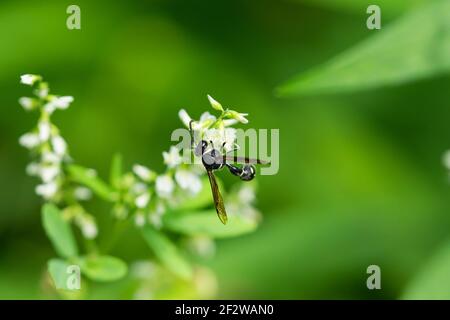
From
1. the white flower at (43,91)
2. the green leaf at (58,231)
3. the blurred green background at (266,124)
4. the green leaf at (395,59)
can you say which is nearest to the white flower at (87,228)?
the green leaf at (58,231)

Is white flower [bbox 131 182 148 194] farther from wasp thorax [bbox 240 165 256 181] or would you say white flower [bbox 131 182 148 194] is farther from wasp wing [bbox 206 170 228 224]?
wasp thorax [bbox 240 165 256 181]

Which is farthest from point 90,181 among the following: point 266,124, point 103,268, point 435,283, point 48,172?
point 266,124

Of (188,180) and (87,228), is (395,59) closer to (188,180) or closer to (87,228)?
(188,180)

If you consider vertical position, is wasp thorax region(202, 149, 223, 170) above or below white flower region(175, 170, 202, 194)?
above

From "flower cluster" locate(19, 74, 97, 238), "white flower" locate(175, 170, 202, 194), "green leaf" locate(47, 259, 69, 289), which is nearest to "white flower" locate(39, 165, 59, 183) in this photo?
"flower cluster" locate(19, 74, 97, 238)

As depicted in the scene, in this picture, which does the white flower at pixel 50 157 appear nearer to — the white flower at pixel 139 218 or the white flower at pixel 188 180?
the white flower at pixel 139 218

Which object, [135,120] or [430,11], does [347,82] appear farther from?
[135,120]

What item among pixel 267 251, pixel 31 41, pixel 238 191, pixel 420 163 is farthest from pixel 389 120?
pixel 31 41

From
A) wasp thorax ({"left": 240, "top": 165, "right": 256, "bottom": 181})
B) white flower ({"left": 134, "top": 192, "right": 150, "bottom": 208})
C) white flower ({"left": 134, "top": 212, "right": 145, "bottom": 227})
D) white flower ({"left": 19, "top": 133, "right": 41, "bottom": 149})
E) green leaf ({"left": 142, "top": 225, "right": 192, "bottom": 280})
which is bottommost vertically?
green leaf ({"left": 142, "top": 225, "right": 192, "bottom": 280})
